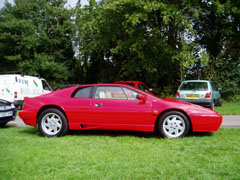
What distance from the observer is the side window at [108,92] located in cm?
614

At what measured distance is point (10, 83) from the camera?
1341 centimetres

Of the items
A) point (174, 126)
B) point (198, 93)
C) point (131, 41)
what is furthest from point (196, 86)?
point (174, 126)

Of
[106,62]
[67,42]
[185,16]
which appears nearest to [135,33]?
[185,16]

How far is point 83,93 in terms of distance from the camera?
20.7 ft

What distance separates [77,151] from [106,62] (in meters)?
22.5

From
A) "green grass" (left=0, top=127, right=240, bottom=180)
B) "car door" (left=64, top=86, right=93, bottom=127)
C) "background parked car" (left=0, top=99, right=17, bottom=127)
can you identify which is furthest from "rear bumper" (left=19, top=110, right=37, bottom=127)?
"background parked car" (left=0, top=99, right=17, bottom=127)

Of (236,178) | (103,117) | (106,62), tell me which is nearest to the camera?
(236,178)

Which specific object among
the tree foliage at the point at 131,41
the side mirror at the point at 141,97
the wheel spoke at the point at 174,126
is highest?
the tree foliage at the point at 131,41

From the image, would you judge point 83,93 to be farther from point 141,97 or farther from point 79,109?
point 141,97

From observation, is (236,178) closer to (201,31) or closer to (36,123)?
(36,123)

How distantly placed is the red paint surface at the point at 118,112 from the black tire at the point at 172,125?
12 centimetres

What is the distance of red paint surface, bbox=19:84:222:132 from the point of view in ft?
18.7

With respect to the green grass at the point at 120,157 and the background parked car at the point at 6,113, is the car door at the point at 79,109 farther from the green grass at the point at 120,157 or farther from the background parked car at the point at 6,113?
the background parked car at the point at 6,113

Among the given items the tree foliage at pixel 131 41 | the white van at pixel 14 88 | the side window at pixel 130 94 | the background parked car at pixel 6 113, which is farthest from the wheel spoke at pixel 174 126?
the white van at pixel 14 88
